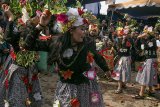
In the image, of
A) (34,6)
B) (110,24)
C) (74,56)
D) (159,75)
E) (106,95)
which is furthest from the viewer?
(110,24)

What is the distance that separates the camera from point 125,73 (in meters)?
9.87

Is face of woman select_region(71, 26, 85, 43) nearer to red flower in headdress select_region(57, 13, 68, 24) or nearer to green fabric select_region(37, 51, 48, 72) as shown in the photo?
red flower in headdress select_region(57, 13, 68, 24)

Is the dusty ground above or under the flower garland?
under

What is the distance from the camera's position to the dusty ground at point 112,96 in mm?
8570

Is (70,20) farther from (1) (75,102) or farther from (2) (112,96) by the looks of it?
(2) (112,96)

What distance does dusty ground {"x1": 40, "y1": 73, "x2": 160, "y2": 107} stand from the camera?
28.1 ft

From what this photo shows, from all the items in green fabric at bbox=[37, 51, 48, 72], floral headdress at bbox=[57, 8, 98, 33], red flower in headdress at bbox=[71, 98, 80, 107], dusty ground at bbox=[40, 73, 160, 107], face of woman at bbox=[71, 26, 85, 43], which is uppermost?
floral headdress at bbox=[57, 8, 98, 33]

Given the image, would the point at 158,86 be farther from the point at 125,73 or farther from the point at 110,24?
the point at 110,24

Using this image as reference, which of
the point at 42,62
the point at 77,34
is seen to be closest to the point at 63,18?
the point at 77,34

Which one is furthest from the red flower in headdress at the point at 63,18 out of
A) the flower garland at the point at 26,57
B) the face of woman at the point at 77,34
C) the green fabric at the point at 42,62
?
the flower garland at the point at 26,57

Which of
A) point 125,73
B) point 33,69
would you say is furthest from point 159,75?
point 33,69

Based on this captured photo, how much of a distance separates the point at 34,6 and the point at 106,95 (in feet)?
16.3

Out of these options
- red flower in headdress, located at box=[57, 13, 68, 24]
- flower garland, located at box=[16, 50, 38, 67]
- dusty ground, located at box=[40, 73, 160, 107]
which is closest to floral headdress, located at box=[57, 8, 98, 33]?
red flower in headdress, located at box=[57, 13, 68, 24]

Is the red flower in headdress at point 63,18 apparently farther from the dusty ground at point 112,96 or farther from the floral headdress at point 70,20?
the dusty ground at point 112,96
